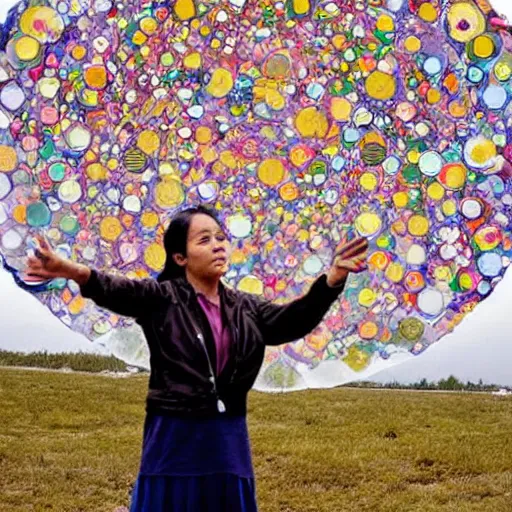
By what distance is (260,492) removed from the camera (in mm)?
6730

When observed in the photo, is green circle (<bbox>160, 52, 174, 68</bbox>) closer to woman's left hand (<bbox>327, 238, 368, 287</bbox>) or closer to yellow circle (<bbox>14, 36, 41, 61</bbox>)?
yellow circle (<bbox>14, 36, 41, 61</bbox>)

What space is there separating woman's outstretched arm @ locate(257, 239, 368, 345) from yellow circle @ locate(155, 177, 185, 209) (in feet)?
1.58

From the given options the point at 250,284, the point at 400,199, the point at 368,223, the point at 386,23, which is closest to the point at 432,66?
the point at 386,23

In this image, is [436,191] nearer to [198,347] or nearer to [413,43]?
[413,43]

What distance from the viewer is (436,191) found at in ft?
9.93

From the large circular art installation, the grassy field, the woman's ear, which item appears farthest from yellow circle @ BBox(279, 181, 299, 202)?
the grassy field

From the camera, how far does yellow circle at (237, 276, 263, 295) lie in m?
3.10

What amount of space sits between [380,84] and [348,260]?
2.37ft

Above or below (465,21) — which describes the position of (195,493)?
below

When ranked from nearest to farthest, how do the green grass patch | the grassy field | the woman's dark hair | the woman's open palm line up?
the woman's open palm
the woman's dark hair
the grassy field
the green grass patch

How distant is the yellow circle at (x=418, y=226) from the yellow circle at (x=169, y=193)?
2.32 ft

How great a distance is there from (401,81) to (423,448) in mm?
5433

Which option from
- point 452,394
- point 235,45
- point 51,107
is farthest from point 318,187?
point 452,394

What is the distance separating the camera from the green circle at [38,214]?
3043 mm
